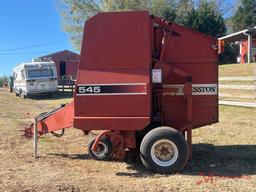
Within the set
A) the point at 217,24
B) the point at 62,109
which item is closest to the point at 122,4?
the point at 217,24

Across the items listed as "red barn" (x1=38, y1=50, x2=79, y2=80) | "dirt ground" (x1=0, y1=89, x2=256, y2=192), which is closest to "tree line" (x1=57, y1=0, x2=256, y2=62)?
"red barn" (x1=38, y1=50, x2=79, y2=80)

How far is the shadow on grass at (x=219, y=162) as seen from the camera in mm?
7422

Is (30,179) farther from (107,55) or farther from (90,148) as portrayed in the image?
(107,55)

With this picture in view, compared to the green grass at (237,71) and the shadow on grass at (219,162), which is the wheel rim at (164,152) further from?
the green grass at (237,71)

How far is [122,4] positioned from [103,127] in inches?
1486

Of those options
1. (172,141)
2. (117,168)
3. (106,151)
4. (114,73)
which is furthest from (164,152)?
(114,73)

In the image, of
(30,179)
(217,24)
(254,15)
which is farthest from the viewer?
(254,15)

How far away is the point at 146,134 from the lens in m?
7.74

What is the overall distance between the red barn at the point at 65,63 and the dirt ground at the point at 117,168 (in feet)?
79.1

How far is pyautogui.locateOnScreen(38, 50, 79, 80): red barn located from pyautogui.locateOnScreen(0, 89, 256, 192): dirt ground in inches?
950

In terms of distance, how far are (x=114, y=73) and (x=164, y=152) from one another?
4.99 feet


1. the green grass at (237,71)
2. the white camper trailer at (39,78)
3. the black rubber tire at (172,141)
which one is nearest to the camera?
the black rubber tire at (172,141)

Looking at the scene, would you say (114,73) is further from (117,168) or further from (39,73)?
(39,73)

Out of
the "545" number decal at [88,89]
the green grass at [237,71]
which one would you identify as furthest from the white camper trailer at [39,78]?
the "545" number decal at [88,89]
